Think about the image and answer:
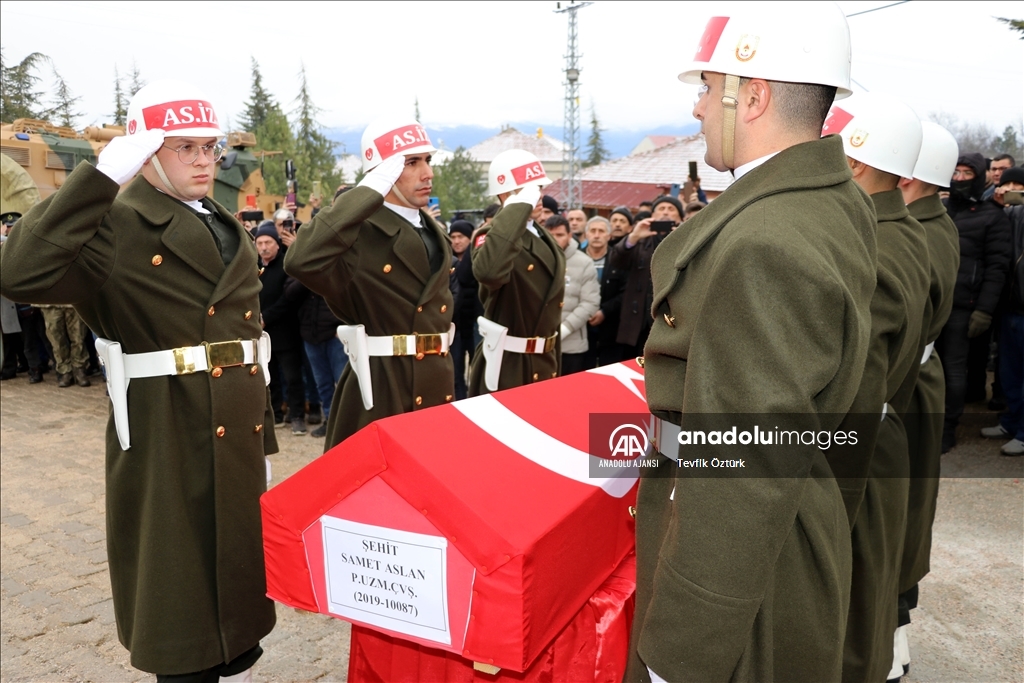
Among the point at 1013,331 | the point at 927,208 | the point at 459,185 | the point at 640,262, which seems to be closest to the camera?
the point at 927,208

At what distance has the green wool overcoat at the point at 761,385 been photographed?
4.84 feet

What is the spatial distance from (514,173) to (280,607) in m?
3.08

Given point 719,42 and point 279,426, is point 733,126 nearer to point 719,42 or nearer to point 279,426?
point 719,42

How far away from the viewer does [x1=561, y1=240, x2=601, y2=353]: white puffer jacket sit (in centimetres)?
725

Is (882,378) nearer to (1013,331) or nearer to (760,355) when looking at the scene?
(760,355)

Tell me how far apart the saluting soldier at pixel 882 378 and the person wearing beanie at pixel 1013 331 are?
14.1ft

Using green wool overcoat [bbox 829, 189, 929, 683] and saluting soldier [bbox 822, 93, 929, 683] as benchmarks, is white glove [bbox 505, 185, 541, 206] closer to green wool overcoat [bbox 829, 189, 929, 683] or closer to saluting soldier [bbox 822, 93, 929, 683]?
saluting soldier [bbox 822, 93, 929, 683]

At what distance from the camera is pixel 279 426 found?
8.55 metres

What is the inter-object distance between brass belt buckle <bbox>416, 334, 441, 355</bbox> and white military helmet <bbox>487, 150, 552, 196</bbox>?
5.54ft

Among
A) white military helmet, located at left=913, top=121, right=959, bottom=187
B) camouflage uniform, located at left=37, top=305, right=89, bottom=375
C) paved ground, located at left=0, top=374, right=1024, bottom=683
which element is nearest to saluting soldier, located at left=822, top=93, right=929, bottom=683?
white military helmet, located at left=913, top=121, right=959, bottom=187

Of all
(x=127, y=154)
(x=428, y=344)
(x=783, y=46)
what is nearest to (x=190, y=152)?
(x=127, y=154)

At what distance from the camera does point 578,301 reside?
7297 mm

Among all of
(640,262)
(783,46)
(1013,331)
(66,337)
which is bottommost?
(66,337)

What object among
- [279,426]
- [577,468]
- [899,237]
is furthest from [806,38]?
[279,426]
